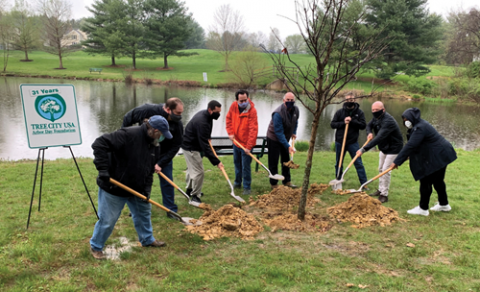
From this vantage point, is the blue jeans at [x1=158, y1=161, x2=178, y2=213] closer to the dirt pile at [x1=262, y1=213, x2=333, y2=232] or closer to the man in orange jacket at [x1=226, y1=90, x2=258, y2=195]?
the dirt pile at [x1=262, y1=213, x2=333, y2=232]

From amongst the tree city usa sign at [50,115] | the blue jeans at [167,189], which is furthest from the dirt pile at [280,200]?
the tree city usa sign at [50,115]

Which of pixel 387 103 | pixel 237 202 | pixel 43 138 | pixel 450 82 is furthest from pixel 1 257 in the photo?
pixel 450 82

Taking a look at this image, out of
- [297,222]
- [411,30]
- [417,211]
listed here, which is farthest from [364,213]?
[411,30]

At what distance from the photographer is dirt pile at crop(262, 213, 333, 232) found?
5.35 meters

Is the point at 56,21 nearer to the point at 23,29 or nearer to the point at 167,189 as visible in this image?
the point at 23,29

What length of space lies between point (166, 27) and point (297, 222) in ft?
169

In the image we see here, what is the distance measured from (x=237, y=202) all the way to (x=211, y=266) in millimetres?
2593

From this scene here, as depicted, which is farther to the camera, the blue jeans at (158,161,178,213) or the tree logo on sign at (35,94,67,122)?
the blue jeans at (158,161,178,213)

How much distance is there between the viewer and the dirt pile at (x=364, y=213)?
222 inches

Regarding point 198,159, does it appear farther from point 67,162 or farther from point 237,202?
point 67,162

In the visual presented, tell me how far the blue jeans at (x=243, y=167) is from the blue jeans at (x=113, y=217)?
3004 millimetres

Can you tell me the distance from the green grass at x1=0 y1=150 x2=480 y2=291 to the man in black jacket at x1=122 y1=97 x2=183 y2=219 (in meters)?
0.58

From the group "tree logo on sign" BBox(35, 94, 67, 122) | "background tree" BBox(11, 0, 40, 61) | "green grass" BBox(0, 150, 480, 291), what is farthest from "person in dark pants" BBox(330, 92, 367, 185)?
"background tree" BBox(11, 0, 40, 61)

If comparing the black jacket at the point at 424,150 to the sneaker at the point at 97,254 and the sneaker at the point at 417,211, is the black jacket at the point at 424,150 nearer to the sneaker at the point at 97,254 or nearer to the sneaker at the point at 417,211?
the sneaker at the point at 417,211
